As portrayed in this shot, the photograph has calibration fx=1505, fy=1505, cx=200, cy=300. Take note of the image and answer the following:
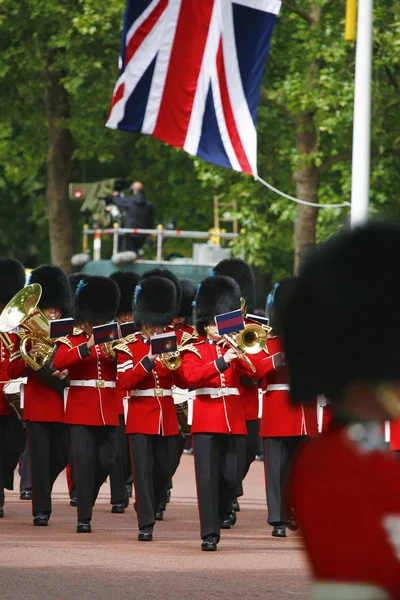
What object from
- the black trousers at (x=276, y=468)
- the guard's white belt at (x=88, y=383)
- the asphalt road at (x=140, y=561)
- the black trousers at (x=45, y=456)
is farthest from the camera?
the black trousers at (x=45, y=456)

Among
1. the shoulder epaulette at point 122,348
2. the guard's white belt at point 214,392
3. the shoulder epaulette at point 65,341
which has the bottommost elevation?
the guard's white belt at point 214,392

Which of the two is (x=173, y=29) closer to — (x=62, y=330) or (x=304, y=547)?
(x=62, y=330)

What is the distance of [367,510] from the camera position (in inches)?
98.3

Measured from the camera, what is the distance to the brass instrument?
10023 millimetres

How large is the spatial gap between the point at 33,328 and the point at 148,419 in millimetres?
1200

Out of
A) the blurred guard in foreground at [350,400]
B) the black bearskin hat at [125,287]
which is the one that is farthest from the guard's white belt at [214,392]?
the blurred guard in foreground at [350,400]

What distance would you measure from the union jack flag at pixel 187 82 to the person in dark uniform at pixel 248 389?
4.61 ft

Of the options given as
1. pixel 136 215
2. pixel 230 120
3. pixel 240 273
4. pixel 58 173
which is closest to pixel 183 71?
pixel 230 120

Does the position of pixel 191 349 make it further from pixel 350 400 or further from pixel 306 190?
pixel 306 190

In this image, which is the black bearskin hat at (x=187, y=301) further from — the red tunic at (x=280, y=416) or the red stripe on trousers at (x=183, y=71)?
the red tunic at (x=280, y=416)

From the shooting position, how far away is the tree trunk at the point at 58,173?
90.9ft

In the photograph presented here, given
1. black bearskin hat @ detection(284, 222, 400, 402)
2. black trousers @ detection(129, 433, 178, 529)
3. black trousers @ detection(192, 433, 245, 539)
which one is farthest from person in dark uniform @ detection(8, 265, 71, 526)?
black bearskin hat @ detection(284, 222, 400, 402)

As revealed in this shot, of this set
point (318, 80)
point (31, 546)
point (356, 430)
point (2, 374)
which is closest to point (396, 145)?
point (318, 80)

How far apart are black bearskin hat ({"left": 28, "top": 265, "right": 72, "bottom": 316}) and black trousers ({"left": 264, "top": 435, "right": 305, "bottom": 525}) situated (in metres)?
2.06
